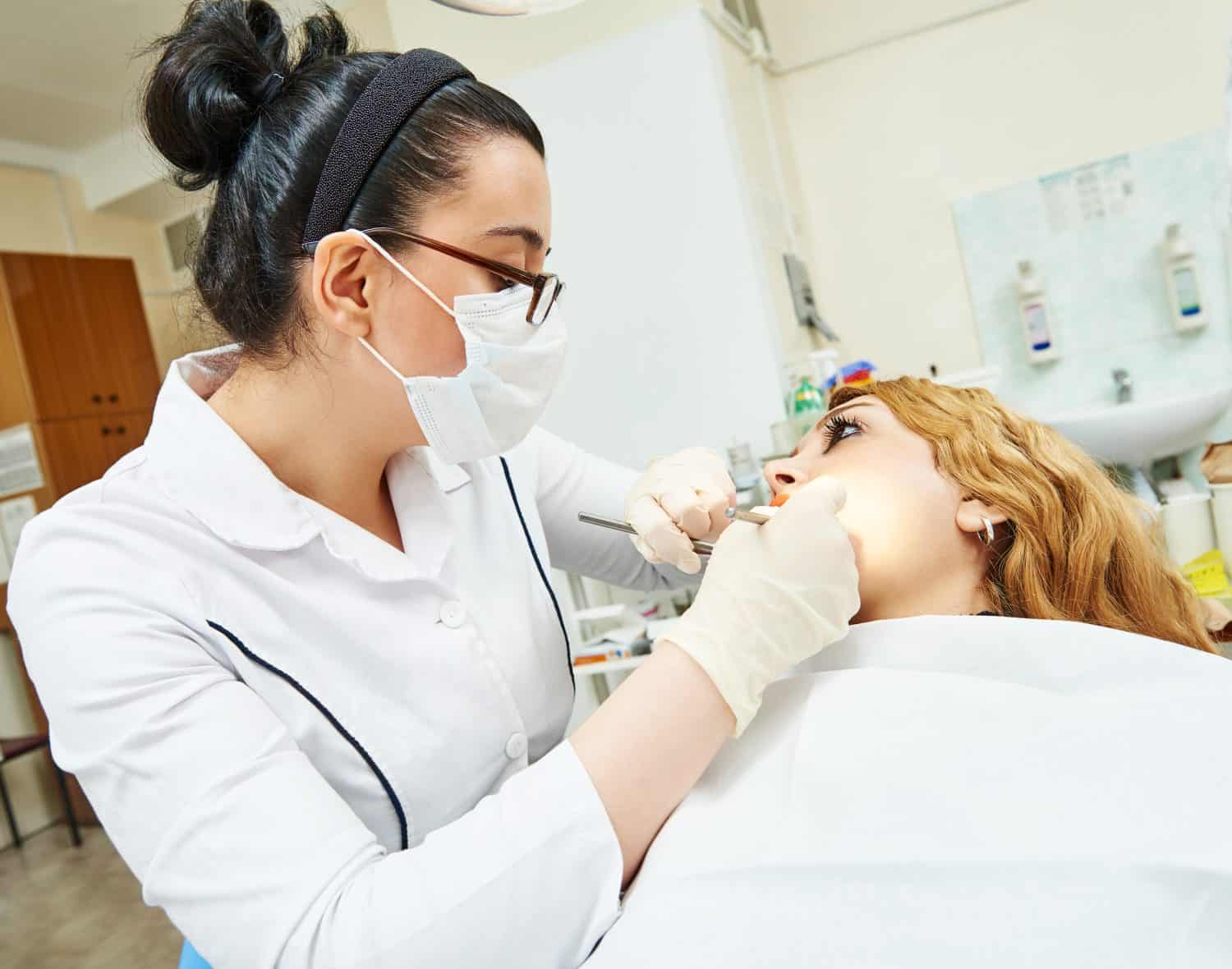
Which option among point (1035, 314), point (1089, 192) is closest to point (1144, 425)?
point (1035, 314)

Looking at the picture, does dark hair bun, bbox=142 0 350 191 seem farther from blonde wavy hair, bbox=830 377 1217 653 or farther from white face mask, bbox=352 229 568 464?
blonde wavy hair, bbox=830 377 1217 653

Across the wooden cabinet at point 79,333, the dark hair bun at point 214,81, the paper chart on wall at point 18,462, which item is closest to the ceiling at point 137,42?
the wooden cabinet at point 79,333

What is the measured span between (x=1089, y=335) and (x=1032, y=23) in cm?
108

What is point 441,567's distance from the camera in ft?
3.47

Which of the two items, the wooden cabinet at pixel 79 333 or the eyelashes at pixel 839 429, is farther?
the wooden cabinet at pixel 79 333

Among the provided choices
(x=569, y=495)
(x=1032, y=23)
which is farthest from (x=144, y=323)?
(x=1032, y=23)

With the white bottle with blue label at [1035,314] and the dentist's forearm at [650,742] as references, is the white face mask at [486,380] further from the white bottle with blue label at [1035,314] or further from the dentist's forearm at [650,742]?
the white bottle with blue label at [1035,314]

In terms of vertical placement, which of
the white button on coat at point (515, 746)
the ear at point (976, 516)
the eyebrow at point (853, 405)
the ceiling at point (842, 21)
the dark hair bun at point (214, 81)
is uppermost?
the ceiling at point (842, 21)

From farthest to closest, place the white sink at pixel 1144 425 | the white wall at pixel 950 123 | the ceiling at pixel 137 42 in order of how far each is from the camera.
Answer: the white wall at pixel 950 123, the ceiling at pixel 137 42, the white sink at pixel 1144 425

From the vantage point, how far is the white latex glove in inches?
44.9

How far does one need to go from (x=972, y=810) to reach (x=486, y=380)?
68cm

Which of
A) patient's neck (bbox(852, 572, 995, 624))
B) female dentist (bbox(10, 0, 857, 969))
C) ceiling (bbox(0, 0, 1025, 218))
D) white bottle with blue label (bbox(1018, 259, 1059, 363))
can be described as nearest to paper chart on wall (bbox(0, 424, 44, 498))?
ceiling (bbox(0, 0, 1025, 218))

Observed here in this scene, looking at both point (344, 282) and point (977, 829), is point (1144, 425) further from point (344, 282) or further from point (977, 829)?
point (344, 282)

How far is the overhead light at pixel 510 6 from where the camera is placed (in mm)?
1271
